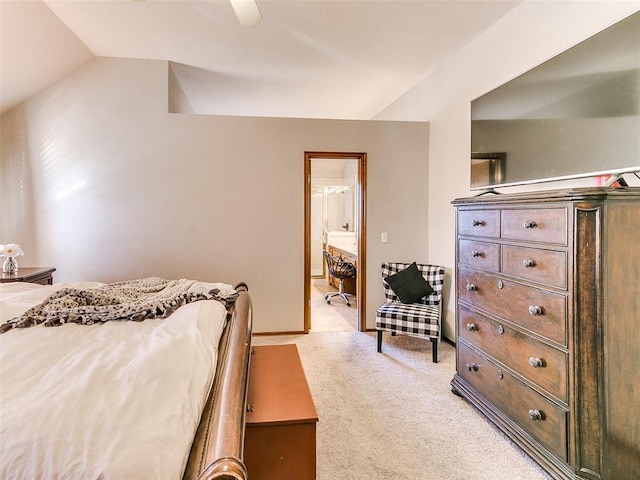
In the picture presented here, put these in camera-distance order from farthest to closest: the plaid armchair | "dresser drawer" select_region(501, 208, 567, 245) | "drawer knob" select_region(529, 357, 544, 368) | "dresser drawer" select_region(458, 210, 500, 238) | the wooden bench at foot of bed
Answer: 1. the plaid armchair
2. "dresser drawer" select_region(458, 210, 500, 238)
3. "drawer knob" select_region(529, 357, 544, 368)
4. "dresser drawer" select_region(501, 208, 567, 245)
5. the wooden bench at foot of bed

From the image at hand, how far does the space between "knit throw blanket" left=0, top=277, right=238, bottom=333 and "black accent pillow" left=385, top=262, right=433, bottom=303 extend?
2121 mm

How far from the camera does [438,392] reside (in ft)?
9.30

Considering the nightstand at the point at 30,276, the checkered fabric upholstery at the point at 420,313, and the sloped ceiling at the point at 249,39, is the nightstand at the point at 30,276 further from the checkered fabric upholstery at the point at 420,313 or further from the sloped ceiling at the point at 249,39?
the checkered fabric upholstery at the point at 420,313

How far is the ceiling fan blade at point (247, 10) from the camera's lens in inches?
83.7

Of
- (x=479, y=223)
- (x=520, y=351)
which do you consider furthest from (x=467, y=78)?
(x=520, y=351)

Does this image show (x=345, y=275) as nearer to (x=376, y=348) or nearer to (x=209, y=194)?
(x=376, y=348)

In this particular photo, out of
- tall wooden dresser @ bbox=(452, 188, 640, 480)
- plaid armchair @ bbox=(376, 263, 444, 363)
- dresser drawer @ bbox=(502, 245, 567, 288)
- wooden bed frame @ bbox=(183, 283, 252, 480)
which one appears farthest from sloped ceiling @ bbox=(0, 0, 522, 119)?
wooden bed frame @ bbox=(183, 283, 252, 480)

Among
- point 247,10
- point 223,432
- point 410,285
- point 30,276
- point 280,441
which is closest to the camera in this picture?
point 223,432

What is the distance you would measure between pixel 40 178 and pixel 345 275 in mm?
4002

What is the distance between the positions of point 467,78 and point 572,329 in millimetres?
2702

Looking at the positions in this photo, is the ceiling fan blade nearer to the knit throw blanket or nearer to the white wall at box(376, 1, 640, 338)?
the knit throw blanket

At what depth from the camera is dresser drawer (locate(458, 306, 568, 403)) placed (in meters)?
1.79

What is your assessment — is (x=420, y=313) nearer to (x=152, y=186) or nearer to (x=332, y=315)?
(x=332, y=315)

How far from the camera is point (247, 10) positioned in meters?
2.18
